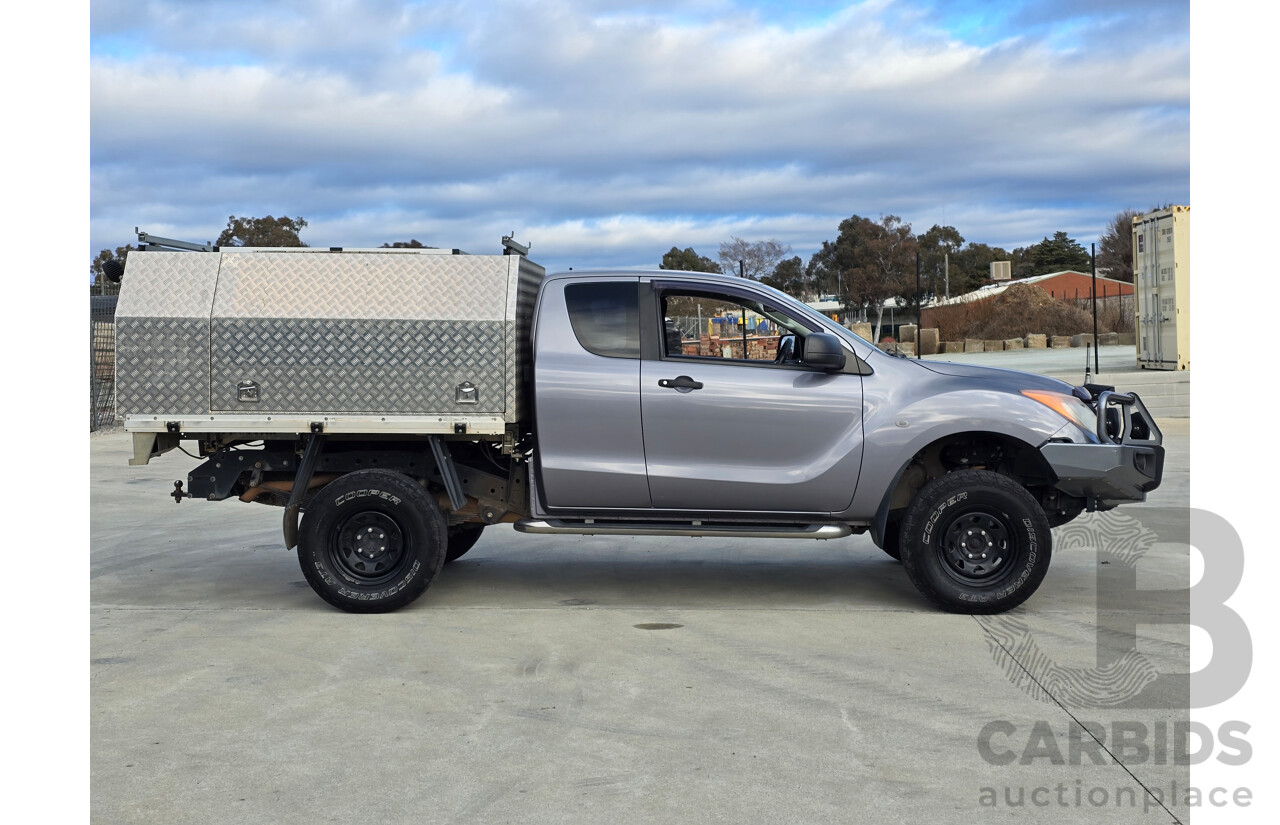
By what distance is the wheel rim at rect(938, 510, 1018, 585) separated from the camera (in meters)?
7.26

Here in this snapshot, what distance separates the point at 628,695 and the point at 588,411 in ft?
7.32

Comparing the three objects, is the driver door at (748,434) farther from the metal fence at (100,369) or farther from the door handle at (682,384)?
the metal fence at (100,369)

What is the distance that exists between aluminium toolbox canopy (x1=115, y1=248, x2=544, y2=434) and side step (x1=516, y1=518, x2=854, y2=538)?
0.75 metres

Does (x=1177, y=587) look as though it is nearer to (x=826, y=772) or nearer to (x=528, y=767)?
(x=826, y=772)

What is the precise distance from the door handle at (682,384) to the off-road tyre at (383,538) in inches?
66.3

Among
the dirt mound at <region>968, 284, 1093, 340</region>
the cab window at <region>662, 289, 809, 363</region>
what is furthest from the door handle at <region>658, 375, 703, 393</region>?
the dirt mound at <region>968, 284, 1093, 340</region>

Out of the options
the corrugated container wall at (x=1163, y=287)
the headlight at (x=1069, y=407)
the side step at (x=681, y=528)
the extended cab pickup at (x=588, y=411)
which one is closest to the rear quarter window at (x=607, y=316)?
the extended cab pickup at (x=588, y=411)

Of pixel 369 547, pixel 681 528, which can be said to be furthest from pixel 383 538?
pixel 681 528

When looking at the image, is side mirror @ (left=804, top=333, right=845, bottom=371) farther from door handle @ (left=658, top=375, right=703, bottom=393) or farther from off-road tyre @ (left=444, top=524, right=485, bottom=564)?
off-road tyre @ (left=444, top=524, right=485, bottom=564)

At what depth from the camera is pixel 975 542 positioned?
24.0 ft

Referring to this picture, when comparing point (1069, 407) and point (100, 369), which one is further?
point (100, 369)

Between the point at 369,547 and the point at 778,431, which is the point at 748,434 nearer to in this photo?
the point at 778,431

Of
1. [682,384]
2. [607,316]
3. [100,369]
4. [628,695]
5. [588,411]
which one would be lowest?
[628,695]

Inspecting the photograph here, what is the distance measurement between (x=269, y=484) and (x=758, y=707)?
400 cm
